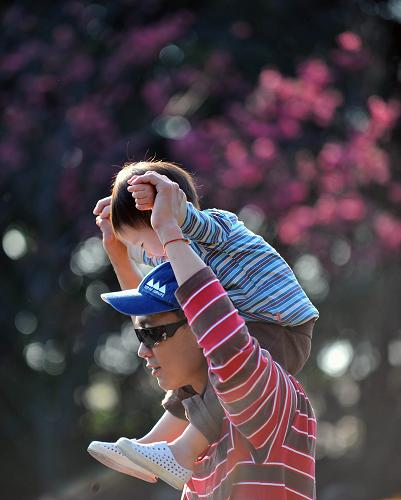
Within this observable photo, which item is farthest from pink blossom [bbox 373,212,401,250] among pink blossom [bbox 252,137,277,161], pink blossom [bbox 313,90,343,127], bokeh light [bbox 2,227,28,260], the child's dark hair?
the child's dark hair

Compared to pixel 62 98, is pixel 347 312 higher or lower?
lower

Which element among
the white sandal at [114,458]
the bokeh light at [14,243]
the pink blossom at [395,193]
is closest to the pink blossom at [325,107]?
the pink blossom at [395,193]

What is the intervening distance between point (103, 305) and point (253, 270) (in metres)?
4.89

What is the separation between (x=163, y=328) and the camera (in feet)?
8.03

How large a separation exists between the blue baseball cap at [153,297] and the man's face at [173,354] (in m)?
0.05

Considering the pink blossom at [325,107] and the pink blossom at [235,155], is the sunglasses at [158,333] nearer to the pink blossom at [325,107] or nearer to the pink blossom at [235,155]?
the pink blossom at [235,155]

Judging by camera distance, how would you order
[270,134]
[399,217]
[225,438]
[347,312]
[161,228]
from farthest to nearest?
[347,312] → [399,217] → [270,134] → [225,438] → [161,228]

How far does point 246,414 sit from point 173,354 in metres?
0.27

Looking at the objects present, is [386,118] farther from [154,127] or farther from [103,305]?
[103,305]

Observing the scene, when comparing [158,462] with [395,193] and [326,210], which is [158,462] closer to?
[326,210]

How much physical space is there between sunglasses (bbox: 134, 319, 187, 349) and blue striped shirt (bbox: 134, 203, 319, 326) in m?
0.18

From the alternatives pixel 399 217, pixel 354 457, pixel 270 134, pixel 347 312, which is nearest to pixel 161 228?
pixel 270 134

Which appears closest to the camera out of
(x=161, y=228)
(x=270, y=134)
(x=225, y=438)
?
(x=161, y=228)

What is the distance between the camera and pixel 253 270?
102 inches
